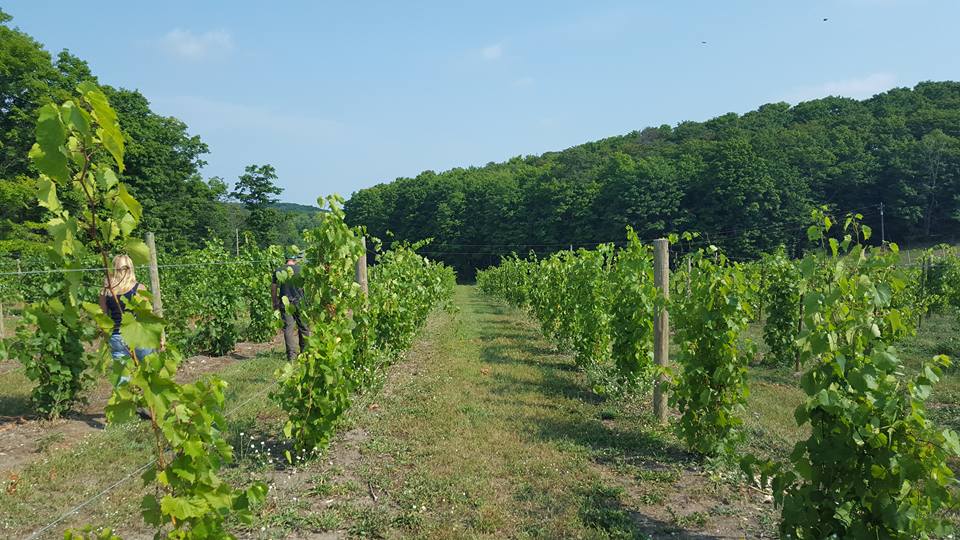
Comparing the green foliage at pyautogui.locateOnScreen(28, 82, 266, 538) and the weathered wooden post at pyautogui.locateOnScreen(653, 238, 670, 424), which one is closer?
the green foliage at pyautogui.locateOnScreen(28, 82, 266, 538)

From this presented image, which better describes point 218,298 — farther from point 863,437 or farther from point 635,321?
point 863,437

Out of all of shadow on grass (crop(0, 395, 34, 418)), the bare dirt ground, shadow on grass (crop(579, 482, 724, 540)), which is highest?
shadow on grass (crop(0, 395, 34, 418))

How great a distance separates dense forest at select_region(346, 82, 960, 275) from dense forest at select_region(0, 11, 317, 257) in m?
14.9

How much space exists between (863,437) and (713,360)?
7.69 ft

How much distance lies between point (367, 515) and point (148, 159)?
3930cm

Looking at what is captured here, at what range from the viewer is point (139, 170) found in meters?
36.0

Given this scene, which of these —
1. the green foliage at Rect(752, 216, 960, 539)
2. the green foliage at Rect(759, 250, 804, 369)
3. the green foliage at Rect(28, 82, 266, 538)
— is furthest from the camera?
the green foliage at Rect(759, 250, 804, 369)

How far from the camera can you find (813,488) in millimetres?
2867

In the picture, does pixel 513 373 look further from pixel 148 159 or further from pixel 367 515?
pixel 148 159

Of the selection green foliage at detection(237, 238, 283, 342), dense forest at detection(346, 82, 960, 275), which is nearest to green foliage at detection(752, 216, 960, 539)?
green foliage at detection(237, 238, 283, 342)

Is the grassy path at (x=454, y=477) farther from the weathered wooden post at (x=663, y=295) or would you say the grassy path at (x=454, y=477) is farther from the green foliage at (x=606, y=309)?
the weathered wooden post at (x=663, y=295)

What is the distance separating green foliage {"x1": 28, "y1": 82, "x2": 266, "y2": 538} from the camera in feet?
5.22

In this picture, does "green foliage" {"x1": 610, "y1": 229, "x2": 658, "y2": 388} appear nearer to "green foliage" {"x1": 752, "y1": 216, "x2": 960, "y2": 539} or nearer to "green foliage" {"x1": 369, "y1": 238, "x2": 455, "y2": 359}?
"green foliage" {"x1": 369, "y1": 238, "x2": 455, "y2": 359}

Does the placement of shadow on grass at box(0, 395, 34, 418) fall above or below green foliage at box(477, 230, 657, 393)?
below
